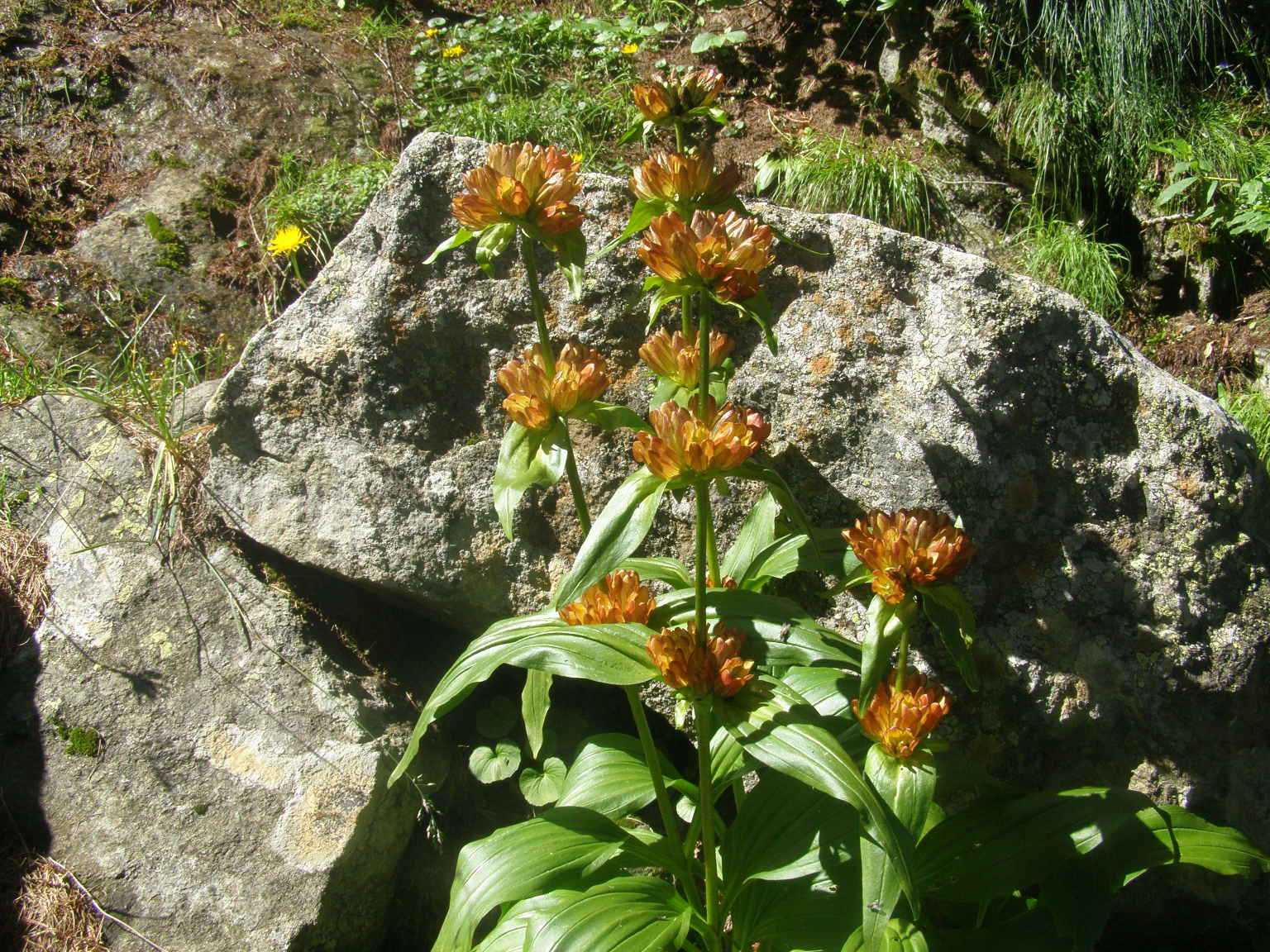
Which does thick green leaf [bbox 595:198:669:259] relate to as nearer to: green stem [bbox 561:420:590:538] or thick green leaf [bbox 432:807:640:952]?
green stem [bbox 561:420:590:538]

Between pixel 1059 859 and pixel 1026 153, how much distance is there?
12.1ft

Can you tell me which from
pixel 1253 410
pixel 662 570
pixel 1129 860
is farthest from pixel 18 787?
pixel 1253 410

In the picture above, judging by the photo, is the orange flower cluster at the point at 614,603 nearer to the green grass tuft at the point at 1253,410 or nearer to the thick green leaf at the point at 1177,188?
the green grass tuft at the point at 1253,410

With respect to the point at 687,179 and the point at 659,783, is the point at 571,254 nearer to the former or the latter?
the point at 687,179

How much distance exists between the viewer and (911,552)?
1.71 metres

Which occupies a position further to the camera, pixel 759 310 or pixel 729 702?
pixel 759 310

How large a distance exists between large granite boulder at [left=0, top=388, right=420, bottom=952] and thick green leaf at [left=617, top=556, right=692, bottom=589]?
1171 millimetres

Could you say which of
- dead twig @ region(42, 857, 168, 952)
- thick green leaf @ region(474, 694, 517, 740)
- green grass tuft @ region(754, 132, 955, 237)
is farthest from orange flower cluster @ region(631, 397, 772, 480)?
green grass tuft @ region(754, 132, 955, 237)

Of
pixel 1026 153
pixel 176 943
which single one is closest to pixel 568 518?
pixel 176 943

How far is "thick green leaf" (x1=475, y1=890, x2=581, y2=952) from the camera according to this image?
2.08 meters

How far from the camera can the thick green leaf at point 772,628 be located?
193 centimetres

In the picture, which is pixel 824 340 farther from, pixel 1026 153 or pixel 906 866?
pixel 1026 153

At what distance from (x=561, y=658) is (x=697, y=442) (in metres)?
0.53

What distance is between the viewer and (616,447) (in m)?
2.83
